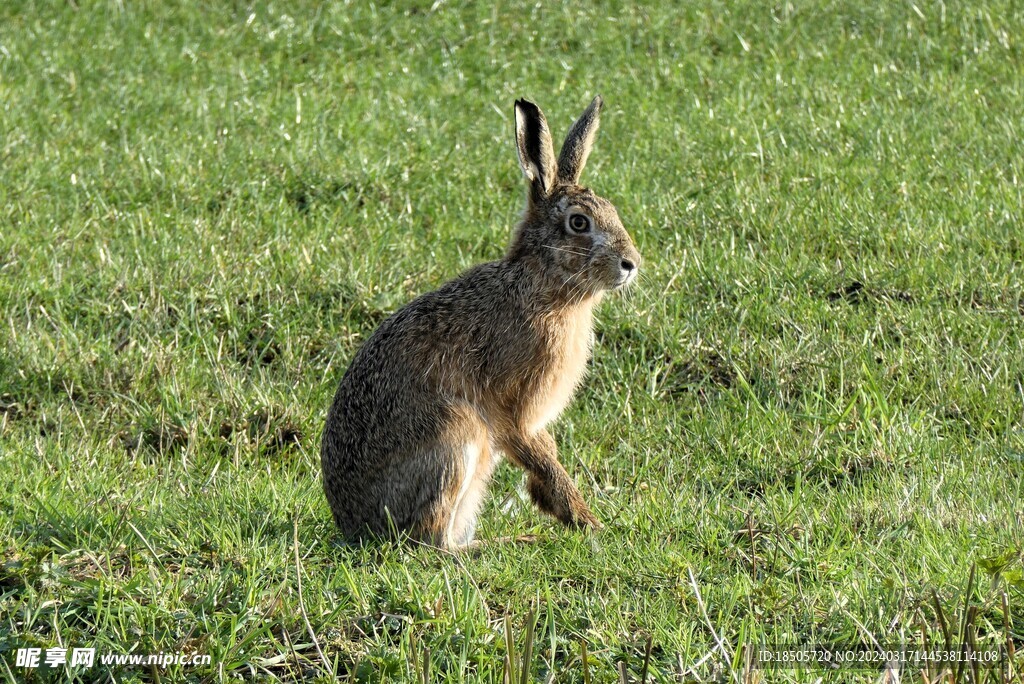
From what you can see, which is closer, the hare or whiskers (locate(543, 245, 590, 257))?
the hare

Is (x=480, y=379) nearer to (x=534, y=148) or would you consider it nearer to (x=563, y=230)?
(x=563, y=230)

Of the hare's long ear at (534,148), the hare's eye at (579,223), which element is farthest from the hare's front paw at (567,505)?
the hare's long ear at (534,148)

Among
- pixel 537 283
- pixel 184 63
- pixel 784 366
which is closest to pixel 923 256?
pixel 784 366

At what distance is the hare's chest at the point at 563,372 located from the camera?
5062 mm

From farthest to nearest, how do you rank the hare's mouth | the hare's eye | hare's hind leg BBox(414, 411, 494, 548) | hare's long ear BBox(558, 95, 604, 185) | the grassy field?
hare's long ear BBox(558, 95, 604, 185) < the hare's eye < the hare's mouth < hare's hind leg BBox(414, 411, 494, 548) < the grassy field

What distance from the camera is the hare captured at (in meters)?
4.82

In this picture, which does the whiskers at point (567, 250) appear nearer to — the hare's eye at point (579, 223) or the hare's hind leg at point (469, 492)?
the hare's eye at point (579, 223)

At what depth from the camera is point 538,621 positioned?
4.16m

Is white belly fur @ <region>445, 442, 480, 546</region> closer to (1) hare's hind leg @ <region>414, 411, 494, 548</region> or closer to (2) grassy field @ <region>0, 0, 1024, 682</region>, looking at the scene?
(1) hare's hind leg @ <region>414, 411, 494, 548</region>

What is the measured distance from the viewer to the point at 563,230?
17.0 feet

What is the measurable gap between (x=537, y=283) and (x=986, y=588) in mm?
2057

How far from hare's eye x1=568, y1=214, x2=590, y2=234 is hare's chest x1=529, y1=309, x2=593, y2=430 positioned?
35cm

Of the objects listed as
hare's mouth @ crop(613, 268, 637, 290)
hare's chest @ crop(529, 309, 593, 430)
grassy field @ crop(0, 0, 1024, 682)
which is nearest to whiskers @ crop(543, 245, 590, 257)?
hare's mouth @ crop(613, 268, 637, 290)

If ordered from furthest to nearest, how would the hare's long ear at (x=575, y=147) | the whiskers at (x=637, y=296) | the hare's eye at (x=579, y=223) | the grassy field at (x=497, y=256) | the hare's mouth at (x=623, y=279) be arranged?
the whiskers at (x=637, y=296) → the hare's long ear at (x=575, y=147) → the hare's eye at (x=579, y=223) → the hare's mouth at (x=623, y=279) → the grassy field at (x=497, y=256)
